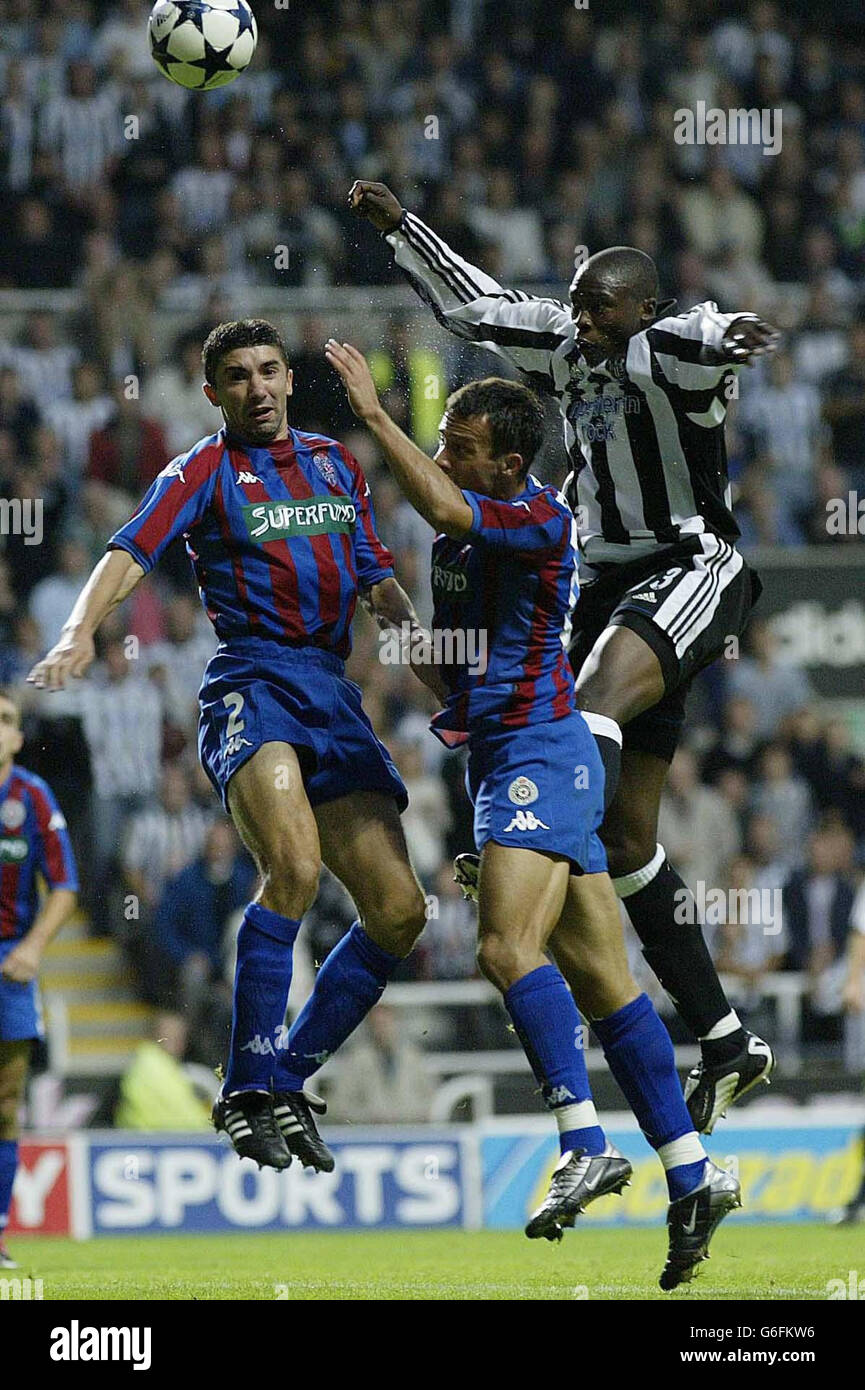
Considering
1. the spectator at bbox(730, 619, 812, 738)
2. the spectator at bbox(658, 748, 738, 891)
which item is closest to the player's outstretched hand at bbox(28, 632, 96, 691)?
the spectator at bbox(658, 748, 738, 891)

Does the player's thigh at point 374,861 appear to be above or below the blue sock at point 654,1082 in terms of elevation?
above

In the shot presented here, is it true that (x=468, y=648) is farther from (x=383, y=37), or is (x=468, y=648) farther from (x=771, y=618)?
(x=383, y=37)

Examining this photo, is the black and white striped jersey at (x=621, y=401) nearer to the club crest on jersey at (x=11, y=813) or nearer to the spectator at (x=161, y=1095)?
the club crest on jersey at (x=11, y=813)

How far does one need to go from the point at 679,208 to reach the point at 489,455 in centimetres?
874

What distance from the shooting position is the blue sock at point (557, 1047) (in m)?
6.24

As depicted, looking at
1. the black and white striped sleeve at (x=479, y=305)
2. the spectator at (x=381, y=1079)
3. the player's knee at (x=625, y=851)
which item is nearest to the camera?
the player's knee at (x=625, y=851)

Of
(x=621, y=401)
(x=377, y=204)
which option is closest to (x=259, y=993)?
(x=621, y=401)

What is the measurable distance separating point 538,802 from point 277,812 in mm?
801

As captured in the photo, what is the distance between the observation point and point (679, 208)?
14.7 meters

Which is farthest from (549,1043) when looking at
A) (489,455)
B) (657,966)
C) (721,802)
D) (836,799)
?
(836,799)

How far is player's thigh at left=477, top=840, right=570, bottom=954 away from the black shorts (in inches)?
35.9

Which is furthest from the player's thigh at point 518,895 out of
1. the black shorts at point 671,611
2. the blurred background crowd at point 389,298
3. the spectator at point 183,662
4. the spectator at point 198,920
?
the spectator at point 183,662

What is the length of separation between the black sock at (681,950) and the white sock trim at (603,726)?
0.64 metres

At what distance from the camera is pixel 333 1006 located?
6621 mm
